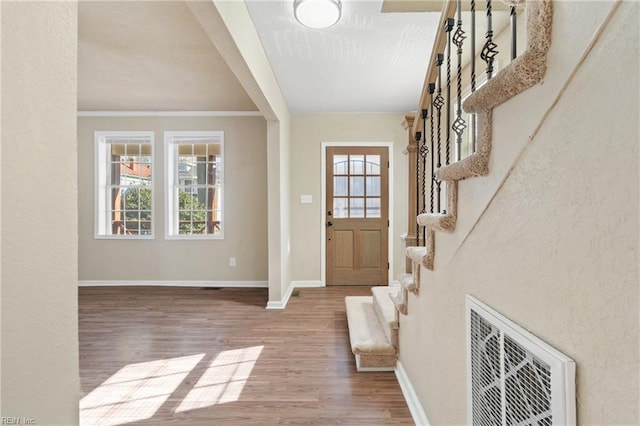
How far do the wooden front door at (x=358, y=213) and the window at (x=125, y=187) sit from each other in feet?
9.10

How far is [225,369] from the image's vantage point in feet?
7.55

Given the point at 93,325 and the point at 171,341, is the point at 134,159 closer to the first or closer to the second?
the point at 93,325

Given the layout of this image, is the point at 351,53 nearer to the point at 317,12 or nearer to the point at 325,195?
the point at 317,12

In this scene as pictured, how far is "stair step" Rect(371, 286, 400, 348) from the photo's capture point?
2.22 meters

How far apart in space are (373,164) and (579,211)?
→ 13.6 feet

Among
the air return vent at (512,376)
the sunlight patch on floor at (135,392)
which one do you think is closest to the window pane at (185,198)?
the sunlight patch on floor at (135,392)

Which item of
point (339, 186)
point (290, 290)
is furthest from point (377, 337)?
point (339, 186)

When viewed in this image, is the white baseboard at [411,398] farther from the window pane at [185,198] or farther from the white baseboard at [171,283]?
the window pane at [185,198]

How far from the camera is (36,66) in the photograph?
22.3 inches

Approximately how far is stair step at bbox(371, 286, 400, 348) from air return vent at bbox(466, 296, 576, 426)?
1123 millimetres

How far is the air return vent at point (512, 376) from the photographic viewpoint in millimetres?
658

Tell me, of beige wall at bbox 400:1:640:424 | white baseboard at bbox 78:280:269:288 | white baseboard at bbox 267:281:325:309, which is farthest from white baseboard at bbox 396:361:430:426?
white baseboard at bbox 78:280:269:288

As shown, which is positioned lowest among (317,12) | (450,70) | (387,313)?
(387,313)

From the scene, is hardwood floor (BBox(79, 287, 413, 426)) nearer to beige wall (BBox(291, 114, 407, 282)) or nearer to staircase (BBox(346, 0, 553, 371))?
staircase (BBox(346, 0, 553, 371))
